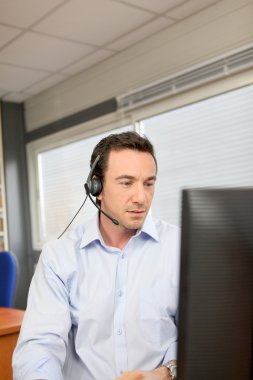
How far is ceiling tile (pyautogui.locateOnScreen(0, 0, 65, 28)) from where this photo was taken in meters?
2.59

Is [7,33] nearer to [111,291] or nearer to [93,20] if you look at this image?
[93,20]

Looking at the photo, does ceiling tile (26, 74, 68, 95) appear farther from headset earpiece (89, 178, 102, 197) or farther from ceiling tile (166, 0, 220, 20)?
headset earpiece (89, 178, 102, 197)

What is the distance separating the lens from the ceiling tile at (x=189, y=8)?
2727mm

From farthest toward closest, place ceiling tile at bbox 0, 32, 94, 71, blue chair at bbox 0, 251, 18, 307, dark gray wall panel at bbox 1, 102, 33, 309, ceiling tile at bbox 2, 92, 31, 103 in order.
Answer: dark gray wall panel at bbox 1, 102, 33, 309 < ceiling tile at bbox 2, 92, 31, 103 < ceiling tile at bbox 0, 32, 94, 71 < blue chair at bbox 0, 251, 18, 307

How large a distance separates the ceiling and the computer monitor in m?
2.43

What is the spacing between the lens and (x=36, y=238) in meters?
4.64

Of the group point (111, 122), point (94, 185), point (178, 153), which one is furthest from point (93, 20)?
point (94, 185)

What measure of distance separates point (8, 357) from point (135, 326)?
3.67 feet

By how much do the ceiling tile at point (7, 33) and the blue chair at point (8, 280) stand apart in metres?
1.49

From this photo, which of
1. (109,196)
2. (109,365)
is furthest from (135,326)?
(109,196)

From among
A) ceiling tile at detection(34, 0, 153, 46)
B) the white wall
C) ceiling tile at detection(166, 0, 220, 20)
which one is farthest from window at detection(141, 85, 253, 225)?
ceiling tile at detection(34, 0, 153, 46)

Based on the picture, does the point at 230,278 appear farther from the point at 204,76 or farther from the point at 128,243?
the point at 204,76

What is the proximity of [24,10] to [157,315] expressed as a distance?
7.13ft

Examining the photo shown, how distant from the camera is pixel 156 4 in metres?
2.70
